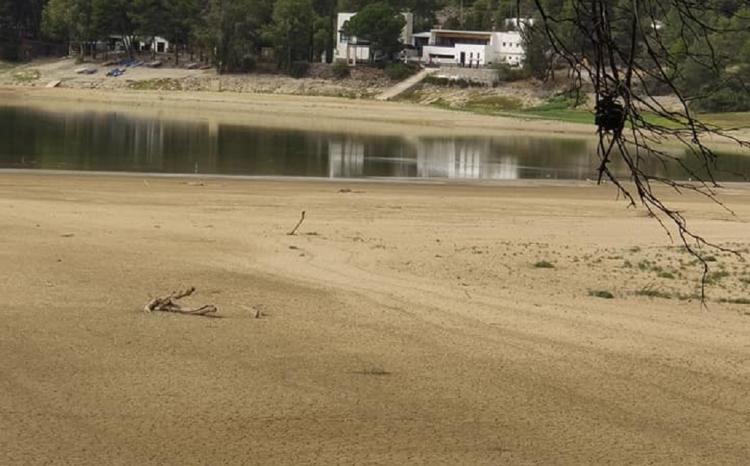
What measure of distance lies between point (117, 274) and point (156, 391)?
12.5ft

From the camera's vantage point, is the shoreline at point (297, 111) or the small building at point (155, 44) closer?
the shoreline at point (297, 111)

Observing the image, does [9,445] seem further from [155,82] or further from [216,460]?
[155,82]

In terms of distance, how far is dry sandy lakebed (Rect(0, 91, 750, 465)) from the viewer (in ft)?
17.6

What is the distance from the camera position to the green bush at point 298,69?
10078 cm

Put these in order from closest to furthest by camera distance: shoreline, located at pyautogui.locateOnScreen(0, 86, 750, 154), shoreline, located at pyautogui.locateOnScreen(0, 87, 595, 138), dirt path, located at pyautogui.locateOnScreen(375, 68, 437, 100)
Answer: shoreline, located at pyautogui.locateOnScreen(0, 86, 750, 154) < shoreline, located at pyautogui.locateOnScreen(0, 87, 595, 138) < dirt path, located at pyautogui.locateOnScreen(375, 68, 437, 100)

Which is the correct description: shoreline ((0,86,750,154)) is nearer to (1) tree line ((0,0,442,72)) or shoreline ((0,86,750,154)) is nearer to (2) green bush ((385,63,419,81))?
(2) green bush ((385,63,419,81))

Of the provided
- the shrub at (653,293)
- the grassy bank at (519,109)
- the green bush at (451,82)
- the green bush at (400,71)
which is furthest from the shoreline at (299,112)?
the shrub at (653,293)

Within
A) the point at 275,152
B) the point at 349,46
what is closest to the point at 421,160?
the point at 275,152

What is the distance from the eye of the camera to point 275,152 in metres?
41.1

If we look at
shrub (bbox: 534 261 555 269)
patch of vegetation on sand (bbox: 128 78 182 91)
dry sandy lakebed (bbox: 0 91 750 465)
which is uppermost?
patch of vegetation on sand (bbox: 128 78 182 91)

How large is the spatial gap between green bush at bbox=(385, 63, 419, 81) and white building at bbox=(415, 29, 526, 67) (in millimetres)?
6035

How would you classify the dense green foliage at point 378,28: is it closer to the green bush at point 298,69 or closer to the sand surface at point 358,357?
the green bush at point 298,69

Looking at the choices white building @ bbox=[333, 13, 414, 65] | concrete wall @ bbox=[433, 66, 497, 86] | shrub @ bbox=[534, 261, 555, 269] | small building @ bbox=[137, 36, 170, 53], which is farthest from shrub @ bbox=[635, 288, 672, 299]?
small building @ bbox=[137, 36, 170, 53]

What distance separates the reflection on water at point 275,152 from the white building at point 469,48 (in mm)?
48740
